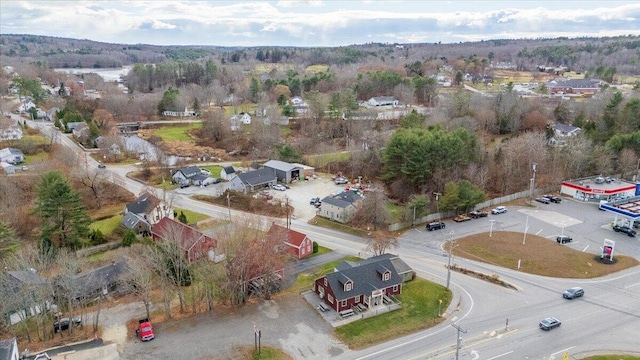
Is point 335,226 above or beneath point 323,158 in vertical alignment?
beneath

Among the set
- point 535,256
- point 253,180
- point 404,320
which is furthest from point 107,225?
point 535,256

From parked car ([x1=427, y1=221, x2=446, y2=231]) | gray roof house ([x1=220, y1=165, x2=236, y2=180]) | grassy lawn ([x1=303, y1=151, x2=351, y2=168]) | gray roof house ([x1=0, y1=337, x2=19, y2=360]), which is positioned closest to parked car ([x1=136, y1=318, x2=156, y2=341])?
gray roof house ([x1=0, y1=337, x2=19, y2=360])

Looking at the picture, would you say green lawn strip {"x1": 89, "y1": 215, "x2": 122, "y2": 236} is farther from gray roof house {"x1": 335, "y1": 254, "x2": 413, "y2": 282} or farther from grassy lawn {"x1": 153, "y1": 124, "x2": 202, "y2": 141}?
grassy lawn {"x1": 153, "y1": 124, "x2": 202, "y2": 141}

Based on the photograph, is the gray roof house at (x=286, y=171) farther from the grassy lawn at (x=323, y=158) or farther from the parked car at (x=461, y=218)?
the parked car at (x=461, y=218)

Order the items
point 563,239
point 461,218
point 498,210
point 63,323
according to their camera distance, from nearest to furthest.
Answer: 1. point 63,323
2. point 563,239
3. point 461,218
4. point 498,210

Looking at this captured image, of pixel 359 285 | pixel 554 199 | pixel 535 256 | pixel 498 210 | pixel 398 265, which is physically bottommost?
pixel 535 256

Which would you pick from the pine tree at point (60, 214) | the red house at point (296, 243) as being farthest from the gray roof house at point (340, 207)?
the pine tree at point (60, 214)

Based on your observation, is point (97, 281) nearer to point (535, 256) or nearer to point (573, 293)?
point (573, 293)

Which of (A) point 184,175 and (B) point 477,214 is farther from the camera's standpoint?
(A) point 184,175
